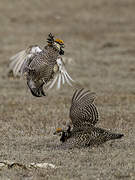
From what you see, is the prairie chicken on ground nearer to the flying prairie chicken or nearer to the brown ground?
the brown ground

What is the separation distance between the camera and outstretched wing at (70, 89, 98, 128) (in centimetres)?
862

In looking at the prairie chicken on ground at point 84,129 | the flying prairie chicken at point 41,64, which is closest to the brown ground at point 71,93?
the prairie chicken on ground at point 84,129

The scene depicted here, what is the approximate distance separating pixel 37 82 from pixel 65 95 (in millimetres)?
5641

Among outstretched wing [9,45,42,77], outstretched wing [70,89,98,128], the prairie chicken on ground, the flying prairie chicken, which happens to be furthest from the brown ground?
outstretched wing [9,45,42,77]

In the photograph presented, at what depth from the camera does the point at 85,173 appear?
7035 millimetres

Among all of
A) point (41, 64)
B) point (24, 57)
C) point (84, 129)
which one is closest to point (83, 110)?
point (84, 129)

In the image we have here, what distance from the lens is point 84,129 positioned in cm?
859

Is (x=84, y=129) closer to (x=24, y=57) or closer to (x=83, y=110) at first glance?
(x=83, y=110)

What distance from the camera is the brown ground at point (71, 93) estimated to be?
295 inches

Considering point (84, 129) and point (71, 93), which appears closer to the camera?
point (84, 129)

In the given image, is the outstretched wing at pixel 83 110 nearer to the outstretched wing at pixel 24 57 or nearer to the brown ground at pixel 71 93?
the brown ground at pixel 71 93

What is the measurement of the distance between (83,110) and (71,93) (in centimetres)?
749

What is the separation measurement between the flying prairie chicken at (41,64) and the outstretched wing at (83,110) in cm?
126

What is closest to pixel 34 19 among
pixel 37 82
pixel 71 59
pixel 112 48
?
pixel 112 48
